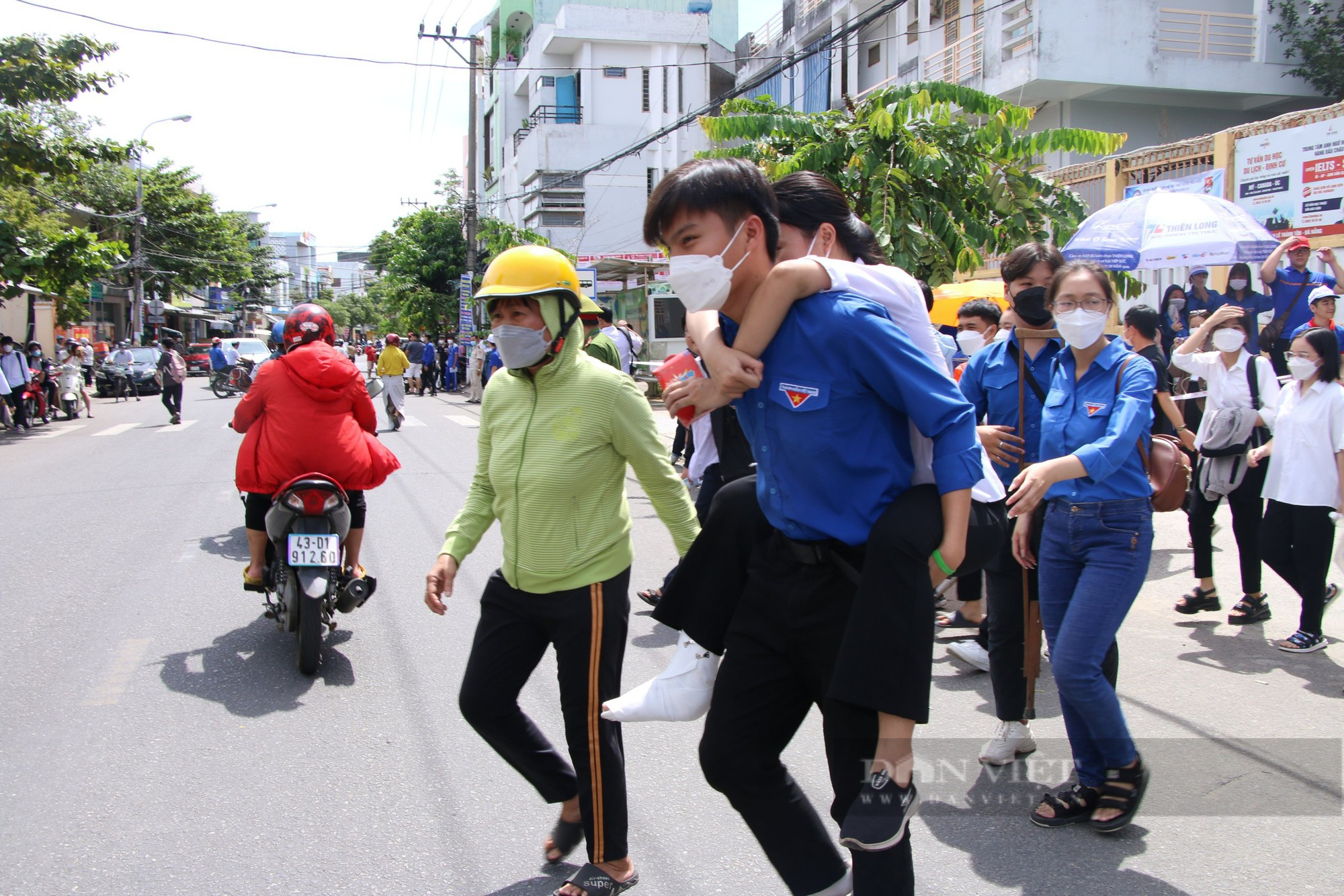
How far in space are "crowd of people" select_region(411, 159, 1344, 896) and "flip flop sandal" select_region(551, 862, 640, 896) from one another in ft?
0.04

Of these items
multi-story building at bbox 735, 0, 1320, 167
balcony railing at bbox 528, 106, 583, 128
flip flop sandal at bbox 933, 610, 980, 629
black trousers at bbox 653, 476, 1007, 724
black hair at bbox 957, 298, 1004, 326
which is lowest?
flip flop sandal at bbox 933, 610, 980, 629

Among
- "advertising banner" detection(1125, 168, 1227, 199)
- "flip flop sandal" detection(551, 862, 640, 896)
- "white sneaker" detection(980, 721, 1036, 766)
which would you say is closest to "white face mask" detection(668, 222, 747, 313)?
"flip flop sandal" detection(551, 862, 640, 896)

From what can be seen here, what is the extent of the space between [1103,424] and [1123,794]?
4.02ft

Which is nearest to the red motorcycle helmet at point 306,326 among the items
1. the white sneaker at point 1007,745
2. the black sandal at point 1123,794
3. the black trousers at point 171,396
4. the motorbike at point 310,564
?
the motorbike at point 310,564

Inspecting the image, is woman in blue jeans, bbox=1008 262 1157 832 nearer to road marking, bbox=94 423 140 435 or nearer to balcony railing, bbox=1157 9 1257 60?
balcony railing, bbox=1157 9 1257 60

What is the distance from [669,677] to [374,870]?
1495 mm

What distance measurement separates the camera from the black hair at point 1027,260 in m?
4.18

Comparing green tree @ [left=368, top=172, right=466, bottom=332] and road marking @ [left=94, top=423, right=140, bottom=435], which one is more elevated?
green tree @ [left=368, top=172, right=466, bottom=332]

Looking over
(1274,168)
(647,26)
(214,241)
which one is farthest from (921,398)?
(214,241)

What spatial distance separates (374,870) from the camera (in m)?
3.21

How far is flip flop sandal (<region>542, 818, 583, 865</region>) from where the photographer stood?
127 inches

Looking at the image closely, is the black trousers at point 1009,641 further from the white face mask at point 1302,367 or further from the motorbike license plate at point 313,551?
the motorbike license plate at point 313,551

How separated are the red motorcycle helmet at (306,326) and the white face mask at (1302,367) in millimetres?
5029

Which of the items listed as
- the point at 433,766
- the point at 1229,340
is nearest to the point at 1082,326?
the point at 433,766
